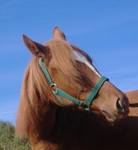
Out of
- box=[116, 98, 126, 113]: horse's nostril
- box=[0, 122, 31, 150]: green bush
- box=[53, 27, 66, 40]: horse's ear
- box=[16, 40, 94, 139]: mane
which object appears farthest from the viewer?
box=[0, 122, 31, 150]: green bush

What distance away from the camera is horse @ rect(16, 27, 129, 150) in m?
6.29

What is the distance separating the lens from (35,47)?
21.3 feet

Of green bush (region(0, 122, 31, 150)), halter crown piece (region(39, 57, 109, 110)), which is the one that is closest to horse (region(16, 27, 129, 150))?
halter crown piece (region(39, 57, 109, 110))

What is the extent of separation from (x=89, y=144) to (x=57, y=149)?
0.51 meters

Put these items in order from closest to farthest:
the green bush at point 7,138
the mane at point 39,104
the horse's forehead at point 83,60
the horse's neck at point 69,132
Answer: the horse's forehead at point 83,60, the mane at point 39,104, the horse's neck at point 69,132, the green bush at point 7,138

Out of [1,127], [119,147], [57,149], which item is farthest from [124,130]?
[1,127]

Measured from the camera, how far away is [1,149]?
925 cm

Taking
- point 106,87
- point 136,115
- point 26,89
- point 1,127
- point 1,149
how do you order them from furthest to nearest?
point 1,127
point 1,149
point 136,115
point 26,89
point 106,87

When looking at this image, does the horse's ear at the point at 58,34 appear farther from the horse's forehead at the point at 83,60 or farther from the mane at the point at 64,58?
the horse's forehead at the point at 83,60

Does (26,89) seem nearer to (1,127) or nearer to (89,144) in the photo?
(89,144)

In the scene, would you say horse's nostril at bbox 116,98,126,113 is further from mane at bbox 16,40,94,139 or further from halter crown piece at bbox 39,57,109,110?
mane at bbox 16,40,94,139

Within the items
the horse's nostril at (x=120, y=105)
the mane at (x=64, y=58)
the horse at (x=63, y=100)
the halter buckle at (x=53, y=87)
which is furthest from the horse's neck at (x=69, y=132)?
the horse's nostril at (x=120, y=105)

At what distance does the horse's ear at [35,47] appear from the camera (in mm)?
6375

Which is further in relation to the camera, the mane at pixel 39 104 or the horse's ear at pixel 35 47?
the mane at pixel 39 104
